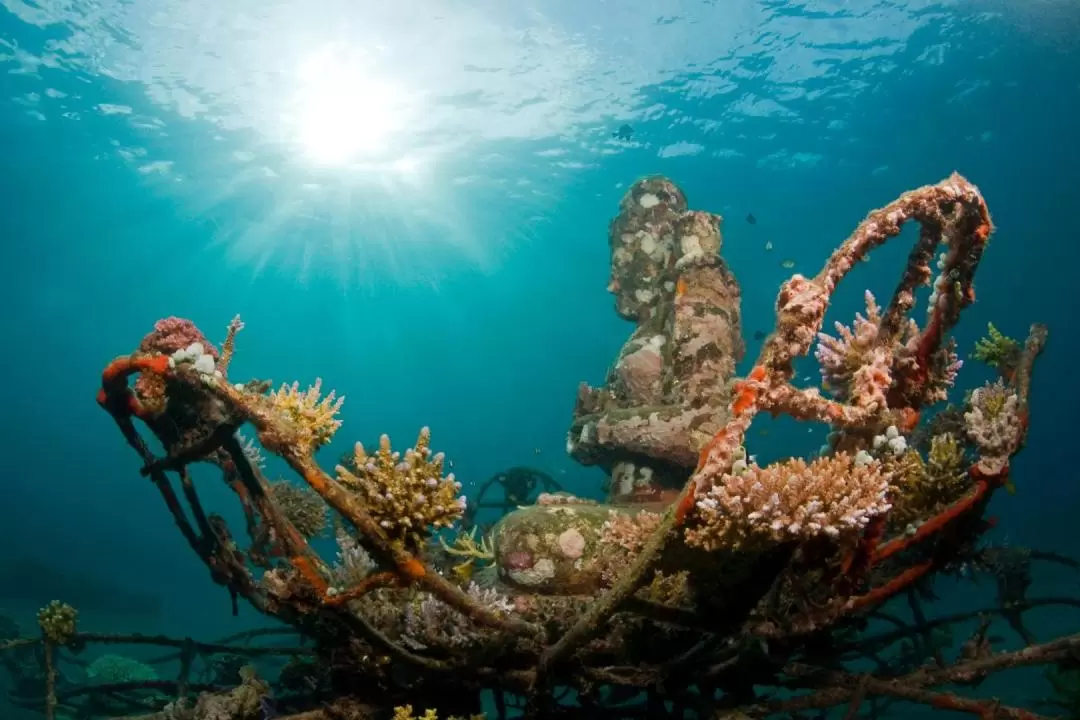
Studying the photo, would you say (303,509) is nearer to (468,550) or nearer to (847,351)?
(468,550)

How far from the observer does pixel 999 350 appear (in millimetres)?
4648

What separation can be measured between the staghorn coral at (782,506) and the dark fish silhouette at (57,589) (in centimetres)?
4165

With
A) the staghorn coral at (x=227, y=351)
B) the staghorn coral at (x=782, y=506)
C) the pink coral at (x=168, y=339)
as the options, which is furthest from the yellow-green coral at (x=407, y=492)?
the pink coral at (x=168, y=339)

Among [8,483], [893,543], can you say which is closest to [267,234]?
[893,543]

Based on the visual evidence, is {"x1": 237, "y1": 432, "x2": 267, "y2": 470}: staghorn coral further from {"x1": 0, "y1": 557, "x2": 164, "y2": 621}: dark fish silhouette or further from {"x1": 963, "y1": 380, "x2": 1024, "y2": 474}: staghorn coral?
{"x1": 0, "y1": 557, "x2": 164, "y2": 621}: dark fish silhouette

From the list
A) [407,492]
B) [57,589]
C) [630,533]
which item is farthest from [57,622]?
[57,589]

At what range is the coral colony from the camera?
3516 millimetres

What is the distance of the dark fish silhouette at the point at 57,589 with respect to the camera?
112 feet

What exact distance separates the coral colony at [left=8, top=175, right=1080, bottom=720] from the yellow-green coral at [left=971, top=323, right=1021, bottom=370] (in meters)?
0.02

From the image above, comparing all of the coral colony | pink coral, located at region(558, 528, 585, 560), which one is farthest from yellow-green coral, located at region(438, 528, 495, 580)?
the coral colony

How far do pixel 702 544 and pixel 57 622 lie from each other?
628 centimetres

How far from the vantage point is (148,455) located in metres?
5.43

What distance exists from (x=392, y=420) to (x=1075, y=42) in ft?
495

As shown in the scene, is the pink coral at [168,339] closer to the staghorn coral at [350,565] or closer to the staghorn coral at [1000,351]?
the staghorn coral at [350,565]
